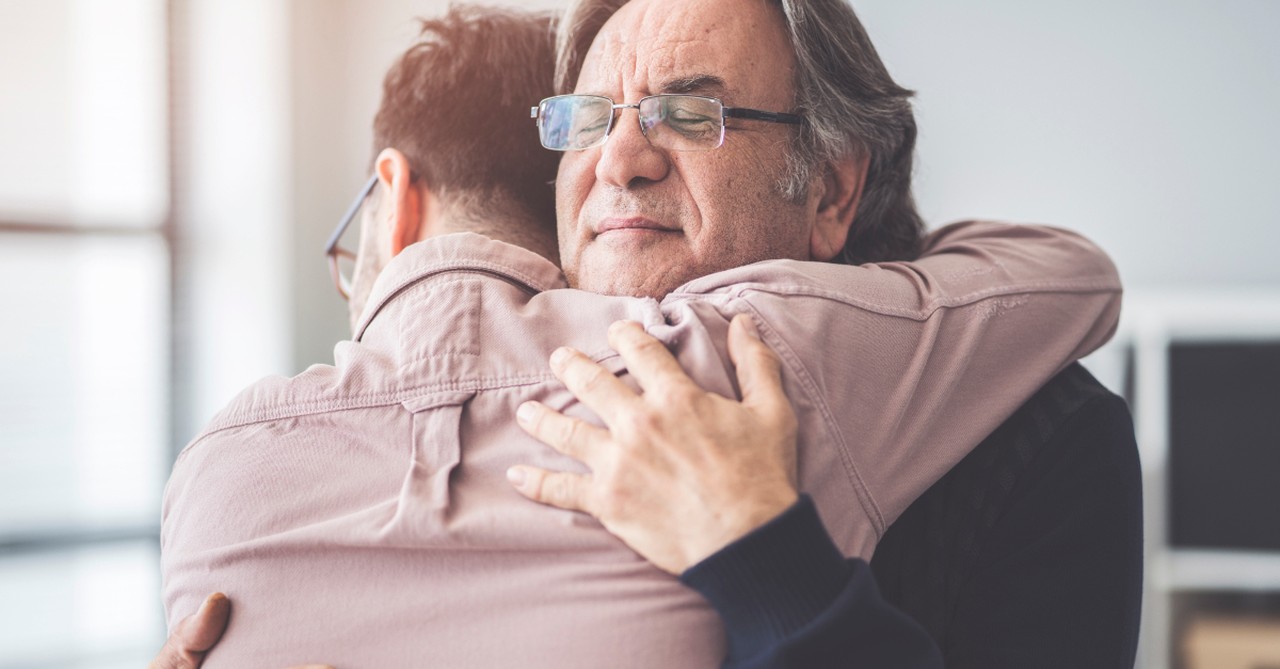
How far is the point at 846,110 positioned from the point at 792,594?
2.46 ft

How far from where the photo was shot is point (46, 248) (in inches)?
110

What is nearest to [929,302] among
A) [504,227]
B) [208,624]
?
[504,227]

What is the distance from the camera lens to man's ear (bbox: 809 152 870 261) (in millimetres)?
1335

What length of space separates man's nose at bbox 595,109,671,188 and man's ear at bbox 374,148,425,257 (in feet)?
1.22

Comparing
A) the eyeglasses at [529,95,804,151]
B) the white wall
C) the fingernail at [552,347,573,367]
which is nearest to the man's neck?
the eyeglasses at [529,95,804,151]

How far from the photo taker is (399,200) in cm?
140

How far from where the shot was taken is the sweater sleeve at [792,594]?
74cm

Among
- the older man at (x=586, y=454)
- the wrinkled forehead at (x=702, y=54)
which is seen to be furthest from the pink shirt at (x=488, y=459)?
the wrinkled forehead at (x=702, y=54)

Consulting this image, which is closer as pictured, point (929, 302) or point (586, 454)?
point (586, 454)

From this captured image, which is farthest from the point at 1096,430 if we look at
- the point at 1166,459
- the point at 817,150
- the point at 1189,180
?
the point at 1189,180

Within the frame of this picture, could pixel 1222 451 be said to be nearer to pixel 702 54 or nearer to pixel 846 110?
pixel 846 110

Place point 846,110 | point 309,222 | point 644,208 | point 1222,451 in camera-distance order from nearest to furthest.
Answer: point 644,208 → point 846,110 → point 1222,451 → point 309,222

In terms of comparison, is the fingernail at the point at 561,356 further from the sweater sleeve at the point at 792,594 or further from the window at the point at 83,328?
the window at the point at 83,328

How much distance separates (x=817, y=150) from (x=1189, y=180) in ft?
7.53
